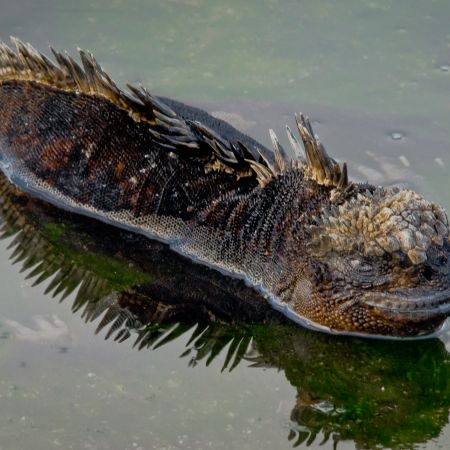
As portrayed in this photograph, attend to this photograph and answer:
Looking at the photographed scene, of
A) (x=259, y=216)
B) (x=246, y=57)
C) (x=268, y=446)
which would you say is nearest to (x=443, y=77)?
(x=246, y=57)

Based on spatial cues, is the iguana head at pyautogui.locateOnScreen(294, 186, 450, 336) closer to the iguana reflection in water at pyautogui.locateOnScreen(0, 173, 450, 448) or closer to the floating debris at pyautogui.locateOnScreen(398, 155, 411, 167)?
the iguana reflection in water at pyautogui.locateOnScreen(0, 173, 450, 448)

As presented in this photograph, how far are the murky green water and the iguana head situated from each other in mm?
262

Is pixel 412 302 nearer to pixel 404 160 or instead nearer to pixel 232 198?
pixel 232 198

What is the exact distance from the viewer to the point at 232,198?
6371 mm

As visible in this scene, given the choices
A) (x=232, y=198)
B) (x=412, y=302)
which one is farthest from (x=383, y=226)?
(x=232, y=198)

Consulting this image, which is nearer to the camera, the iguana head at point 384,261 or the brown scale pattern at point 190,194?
the iguana head at point 384,261

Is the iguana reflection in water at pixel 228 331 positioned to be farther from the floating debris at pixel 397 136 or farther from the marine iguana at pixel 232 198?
the floating debris at pixel 397 136

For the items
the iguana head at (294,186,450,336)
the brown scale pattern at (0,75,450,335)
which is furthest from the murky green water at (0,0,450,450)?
the iguana head at (294,186,450,336)

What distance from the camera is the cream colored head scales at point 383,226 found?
553cm

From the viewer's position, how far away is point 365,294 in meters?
5.73

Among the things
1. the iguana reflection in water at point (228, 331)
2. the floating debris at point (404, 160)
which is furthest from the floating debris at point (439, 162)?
the iguana reflection in water at point (228, 331)

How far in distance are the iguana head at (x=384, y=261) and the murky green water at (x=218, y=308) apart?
0.26 meters

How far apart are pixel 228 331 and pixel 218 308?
0.24 metres

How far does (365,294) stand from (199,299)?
1128 mm
